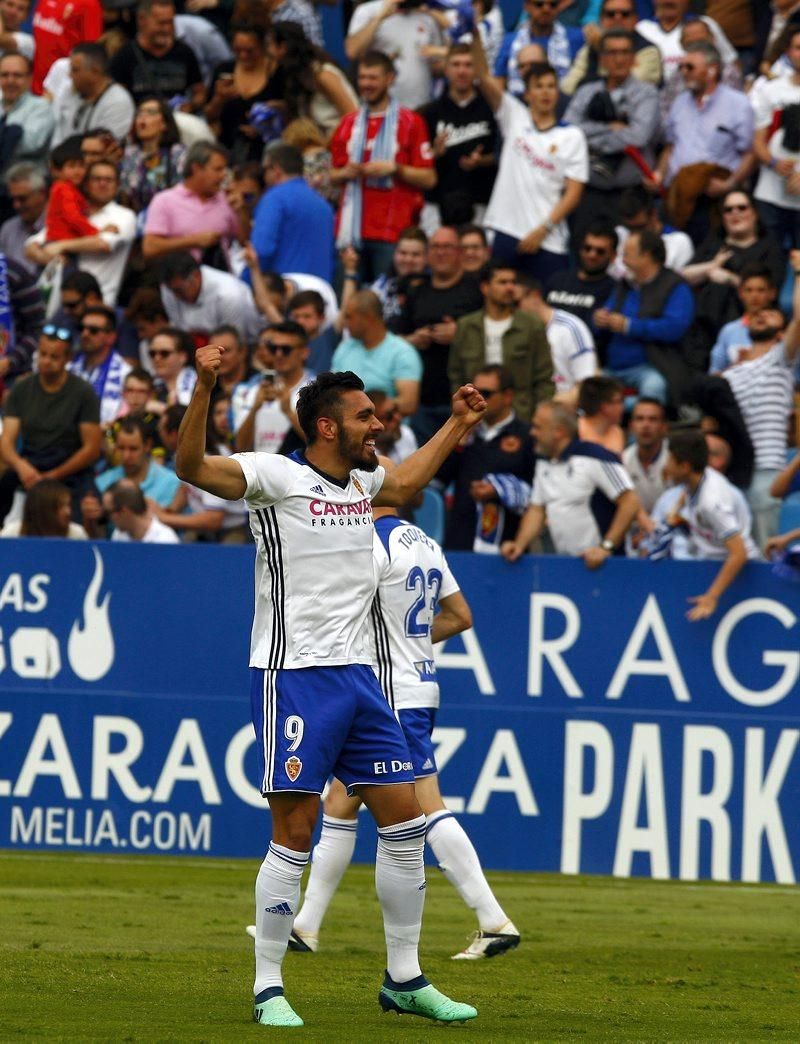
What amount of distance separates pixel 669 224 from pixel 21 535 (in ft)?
20.5

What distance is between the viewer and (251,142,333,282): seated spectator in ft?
51.8

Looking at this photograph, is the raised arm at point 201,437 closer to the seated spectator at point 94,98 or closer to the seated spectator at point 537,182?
the seated spectator at point 537,182

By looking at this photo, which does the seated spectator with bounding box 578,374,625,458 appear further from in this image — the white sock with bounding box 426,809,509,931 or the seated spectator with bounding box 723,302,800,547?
the white sock with bounding box 426,809,509,931

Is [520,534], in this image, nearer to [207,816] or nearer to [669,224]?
[207,816]

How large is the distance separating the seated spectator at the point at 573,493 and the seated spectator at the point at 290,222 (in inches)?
147

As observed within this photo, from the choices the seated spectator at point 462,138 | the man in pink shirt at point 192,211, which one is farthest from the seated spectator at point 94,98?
the seated spectator at point 462,138

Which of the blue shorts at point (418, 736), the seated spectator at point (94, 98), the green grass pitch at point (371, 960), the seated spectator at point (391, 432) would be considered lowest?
the green grass pitch at point (371, 960)

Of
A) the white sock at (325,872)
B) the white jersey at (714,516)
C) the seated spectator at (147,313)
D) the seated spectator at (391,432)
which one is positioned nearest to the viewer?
the white sock at (325,872)

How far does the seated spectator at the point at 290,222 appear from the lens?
15.8 meters

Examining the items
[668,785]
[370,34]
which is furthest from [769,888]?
[370,34]

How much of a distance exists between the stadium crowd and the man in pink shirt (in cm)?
3

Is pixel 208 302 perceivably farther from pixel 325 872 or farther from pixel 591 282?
pixel 325 872

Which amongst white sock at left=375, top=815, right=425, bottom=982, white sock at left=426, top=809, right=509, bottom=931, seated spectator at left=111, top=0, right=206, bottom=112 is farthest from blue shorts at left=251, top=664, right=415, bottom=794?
seated spectator at left=111, top=0, right=206, bottom=112

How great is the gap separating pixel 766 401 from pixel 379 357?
Answer: 2787 millimetres
